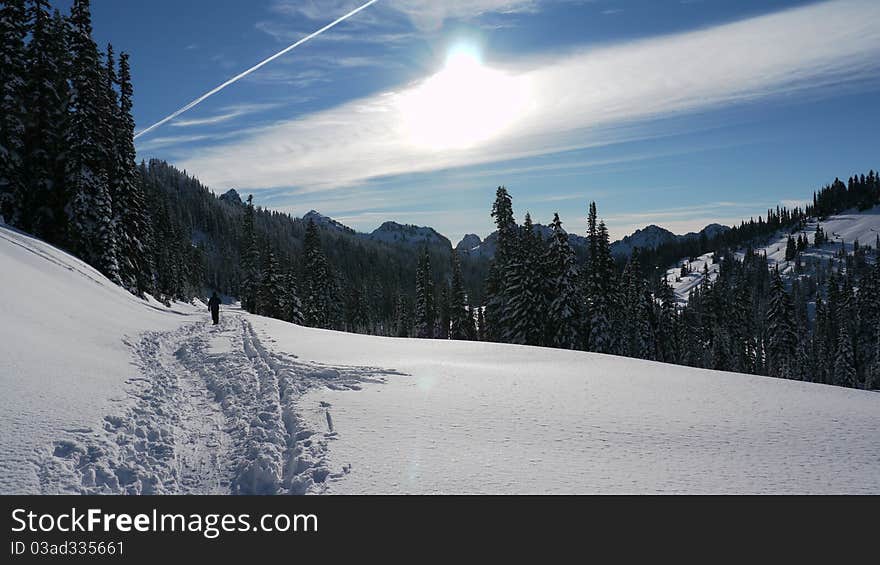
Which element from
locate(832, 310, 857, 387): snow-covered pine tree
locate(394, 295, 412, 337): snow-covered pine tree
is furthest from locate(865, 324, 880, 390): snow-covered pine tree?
locate(394, 295, 412, 337): snow-covered pine tree

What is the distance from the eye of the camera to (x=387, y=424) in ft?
23.2

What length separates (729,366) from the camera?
229 ft

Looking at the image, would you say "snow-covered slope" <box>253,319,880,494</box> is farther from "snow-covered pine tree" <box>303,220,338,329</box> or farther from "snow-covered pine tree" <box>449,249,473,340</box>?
"snow-covered pine tree" <box>303,220,338,329</box>

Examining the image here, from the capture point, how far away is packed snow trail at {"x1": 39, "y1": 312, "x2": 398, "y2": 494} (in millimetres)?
5281

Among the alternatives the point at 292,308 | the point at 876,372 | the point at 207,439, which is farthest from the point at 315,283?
the point at 876,372

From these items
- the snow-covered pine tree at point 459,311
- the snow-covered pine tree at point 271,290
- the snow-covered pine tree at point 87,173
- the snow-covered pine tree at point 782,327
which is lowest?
the snow-covered pine tree at point 782,327

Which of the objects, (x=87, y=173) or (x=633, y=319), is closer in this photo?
(x=87, y=173)

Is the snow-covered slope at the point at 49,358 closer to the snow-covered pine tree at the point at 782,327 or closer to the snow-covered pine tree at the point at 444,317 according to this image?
the snow-covered pine tree at the point at 444,317

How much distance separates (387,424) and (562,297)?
1181 inches

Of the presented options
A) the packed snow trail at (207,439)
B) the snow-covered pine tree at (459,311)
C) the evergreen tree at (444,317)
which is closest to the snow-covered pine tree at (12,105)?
the packed snow trail at (207,439)

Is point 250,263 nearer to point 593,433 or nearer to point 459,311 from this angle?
point 459,311

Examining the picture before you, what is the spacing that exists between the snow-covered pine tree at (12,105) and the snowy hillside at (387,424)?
18086 millimetres

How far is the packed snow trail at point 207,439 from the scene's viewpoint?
17.3ft

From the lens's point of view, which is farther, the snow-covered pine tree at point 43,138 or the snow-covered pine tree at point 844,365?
the snow-covered pine tree at point 844,365
